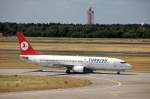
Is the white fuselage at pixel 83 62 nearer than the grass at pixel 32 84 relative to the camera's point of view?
No

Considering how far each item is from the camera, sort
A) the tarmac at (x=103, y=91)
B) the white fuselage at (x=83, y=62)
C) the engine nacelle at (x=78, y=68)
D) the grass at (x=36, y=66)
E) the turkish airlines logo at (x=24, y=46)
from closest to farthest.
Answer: the tarmac at (x=103, y=91), the white fuselage at (x=83, y=62), the engine nacelle at (x=78, y=68), the turkish airlines logo at (x=24, y=46), the grass at (x=36, y=66)

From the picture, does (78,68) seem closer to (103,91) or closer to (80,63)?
(80,63)

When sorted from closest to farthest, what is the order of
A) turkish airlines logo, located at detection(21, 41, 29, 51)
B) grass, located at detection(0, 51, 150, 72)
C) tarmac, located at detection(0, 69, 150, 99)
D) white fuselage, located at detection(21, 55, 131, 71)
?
1. tarmac, located at detection(0, 69, 150, 99)
2. white fuselage, located at detection(21, 55, 131, 71)
3. turkish airlines logo, located at detection(21, 41, 29, 51)
4. grass, located at detection(0, 51, 150, 72)

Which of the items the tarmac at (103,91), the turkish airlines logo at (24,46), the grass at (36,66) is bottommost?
the grass at (36,66)

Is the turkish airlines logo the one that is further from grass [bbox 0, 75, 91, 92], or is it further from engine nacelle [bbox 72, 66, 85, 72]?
grass [bbox 0, 75, 91, 92]

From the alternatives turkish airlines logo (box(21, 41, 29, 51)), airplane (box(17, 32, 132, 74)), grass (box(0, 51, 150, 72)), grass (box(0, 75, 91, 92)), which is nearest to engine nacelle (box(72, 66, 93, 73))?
airplane (box(17, 32, 132, 74))

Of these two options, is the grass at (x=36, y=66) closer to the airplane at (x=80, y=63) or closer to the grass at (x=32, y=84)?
the airplane at (x=80, y=63)

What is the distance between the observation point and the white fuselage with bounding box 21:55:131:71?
310ft

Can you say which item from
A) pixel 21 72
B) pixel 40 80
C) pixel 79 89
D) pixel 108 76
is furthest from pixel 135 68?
pixel 79 89

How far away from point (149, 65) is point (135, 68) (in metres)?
6.44

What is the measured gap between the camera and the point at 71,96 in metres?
56.5

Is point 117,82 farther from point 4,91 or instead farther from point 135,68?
point 135,68

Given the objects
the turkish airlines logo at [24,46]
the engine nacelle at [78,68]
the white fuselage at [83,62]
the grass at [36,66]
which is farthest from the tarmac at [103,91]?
the turkish airlines logo at [24,46]

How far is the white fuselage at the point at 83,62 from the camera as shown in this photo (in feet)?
310
